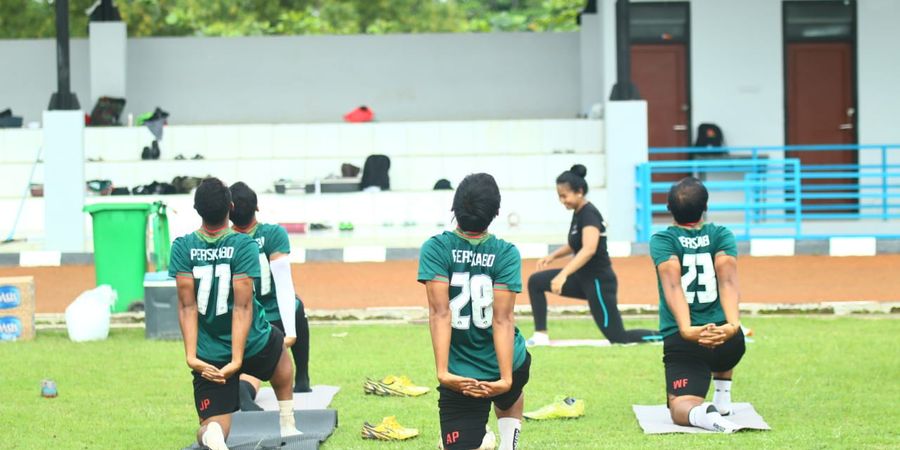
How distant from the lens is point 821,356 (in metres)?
11.1

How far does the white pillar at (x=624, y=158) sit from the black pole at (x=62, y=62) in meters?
8.09

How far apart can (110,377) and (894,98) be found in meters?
19.1

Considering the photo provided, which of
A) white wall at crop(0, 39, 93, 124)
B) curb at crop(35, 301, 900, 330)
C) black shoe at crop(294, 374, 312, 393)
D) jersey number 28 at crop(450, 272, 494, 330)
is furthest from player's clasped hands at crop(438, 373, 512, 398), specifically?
white wall at crop(0, 39, 93, 124)

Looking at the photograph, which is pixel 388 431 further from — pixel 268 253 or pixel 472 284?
pixel 472 284

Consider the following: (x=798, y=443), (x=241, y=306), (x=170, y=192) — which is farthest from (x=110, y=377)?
(x=170, y=192)

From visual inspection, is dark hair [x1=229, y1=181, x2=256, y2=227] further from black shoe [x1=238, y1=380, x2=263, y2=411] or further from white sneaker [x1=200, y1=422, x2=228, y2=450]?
white sneaker [x1=200, y1=422, x2=228, y2=450]

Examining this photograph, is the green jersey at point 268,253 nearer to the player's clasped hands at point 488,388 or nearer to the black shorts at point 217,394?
the black shorts at point 217,394

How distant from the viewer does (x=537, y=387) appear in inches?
388

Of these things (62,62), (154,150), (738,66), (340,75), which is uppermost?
(340,75)

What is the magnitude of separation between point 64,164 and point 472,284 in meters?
16.5

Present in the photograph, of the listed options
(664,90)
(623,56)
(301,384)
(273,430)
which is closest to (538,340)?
(301,384)

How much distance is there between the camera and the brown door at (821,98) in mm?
26312

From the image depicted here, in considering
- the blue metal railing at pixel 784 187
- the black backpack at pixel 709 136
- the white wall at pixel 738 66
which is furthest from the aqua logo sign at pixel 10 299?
the white wall at pixel 738 66

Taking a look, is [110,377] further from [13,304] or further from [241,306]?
[241,306]
